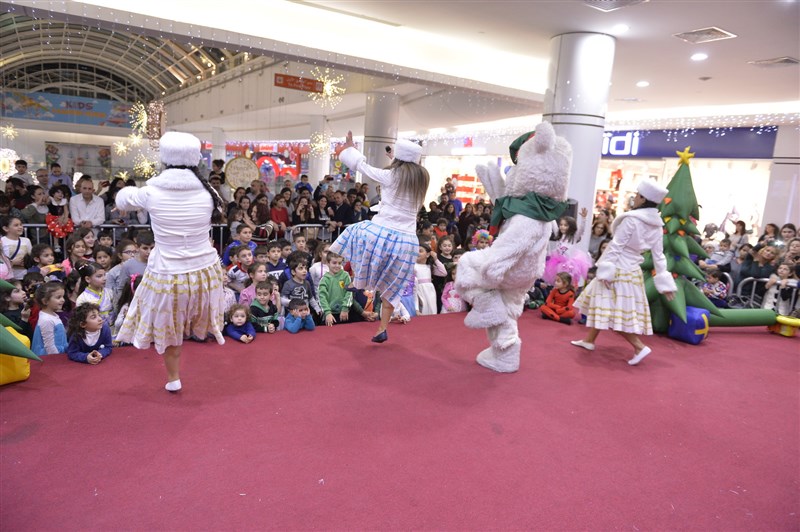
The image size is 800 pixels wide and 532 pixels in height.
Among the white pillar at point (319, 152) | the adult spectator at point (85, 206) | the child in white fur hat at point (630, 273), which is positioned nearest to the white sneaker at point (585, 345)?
the child in white fur hat at point (630, 273)

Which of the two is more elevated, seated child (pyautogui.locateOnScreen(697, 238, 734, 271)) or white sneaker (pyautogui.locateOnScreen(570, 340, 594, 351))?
seated child (pyautogui.locateOnScreen(697, 238, 734, 271))

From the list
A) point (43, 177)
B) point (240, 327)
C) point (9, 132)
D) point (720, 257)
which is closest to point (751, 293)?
point (720, 257)

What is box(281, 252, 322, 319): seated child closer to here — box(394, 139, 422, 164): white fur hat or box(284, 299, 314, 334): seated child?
box(284, 299, 314, 334): seated child

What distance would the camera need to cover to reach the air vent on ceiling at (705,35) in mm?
6402

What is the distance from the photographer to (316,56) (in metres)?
7.32

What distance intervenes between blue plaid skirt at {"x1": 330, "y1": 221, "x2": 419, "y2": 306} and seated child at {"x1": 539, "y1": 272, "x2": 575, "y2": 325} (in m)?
2.22

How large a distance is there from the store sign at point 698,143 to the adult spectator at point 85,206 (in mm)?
11635

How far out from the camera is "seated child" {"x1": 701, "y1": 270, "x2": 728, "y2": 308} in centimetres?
652

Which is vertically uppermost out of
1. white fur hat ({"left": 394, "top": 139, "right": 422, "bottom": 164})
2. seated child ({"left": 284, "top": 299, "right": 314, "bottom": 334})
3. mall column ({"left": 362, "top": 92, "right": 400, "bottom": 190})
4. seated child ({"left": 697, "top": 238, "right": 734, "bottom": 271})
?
mall column ({"left": 362, "top": 92, "right": 400, "bottom": 190})

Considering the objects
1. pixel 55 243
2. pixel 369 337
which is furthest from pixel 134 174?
pixel 369 337

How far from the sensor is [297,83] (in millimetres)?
8570

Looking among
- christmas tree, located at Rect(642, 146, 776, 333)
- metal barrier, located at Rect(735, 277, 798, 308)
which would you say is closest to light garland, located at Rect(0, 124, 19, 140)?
christmas tree, located at Rect(642, 146, 776, 333)

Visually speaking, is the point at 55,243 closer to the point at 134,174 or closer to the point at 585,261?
the point at 134,174

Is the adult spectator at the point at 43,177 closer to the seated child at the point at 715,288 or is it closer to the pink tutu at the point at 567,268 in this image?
the pink tutu at the point at 567,268
